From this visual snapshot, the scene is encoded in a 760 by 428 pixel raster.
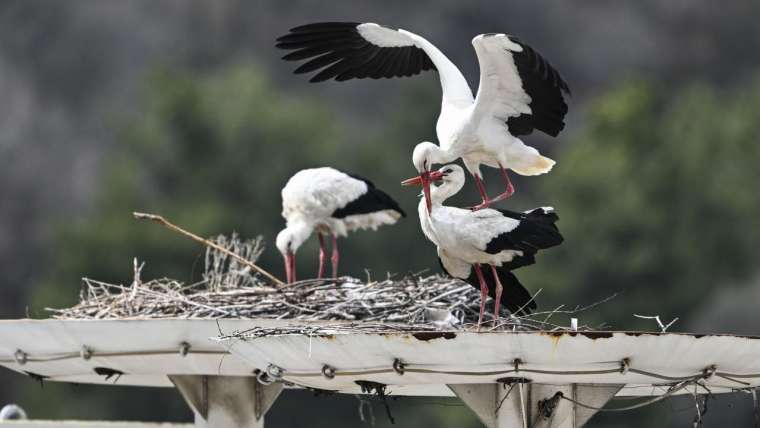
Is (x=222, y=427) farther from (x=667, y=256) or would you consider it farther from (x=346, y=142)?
(x=346, y=142)

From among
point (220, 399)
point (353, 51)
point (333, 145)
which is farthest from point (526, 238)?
point (333, 145)

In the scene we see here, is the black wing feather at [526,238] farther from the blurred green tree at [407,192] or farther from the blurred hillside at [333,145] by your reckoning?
the blurred green tree at [407,192]

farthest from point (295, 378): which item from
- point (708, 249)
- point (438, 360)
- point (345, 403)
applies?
point (708, 249)

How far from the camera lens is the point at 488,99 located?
9.54m

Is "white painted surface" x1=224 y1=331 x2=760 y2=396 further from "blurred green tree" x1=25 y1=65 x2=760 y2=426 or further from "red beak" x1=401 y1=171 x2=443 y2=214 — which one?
"blurred green tree" x1=25 y1=65 x2=760 y2=426

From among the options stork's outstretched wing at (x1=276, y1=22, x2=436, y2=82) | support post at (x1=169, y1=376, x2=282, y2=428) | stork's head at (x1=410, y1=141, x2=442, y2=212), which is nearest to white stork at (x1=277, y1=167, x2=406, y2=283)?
stork's outstretched wing at (x1=276, y1=22, x2=436, y2=82)

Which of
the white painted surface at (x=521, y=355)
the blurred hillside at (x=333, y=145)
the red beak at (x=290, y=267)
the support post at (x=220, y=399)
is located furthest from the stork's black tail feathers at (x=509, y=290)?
the blurred hillside at (x=333, y=145)

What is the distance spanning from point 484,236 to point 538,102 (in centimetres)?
151

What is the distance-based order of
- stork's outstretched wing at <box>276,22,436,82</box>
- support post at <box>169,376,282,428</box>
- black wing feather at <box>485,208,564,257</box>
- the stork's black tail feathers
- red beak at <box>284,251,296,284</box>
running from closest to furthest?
black wing feather at <box>485,208,564,257</box>
the stork's black tail feathers
support post at <box>169,376,282,428</box>
stork's outstretched wing at <box>276,22,436,82</box>
red beak at <box>284,251,296,284</box>

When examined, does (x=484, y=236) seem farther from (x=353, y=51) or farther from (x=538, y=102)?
(x=353, y=51)

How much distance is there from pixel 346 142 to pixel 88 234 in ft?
16.8

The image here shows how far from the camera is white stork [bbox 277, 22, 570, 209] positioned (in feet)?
30.1

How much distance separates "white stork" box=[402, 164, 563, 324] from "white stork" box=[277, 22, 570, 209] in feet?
1.38

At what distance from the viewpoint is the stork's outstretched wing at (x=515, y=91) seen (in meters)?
9.20
